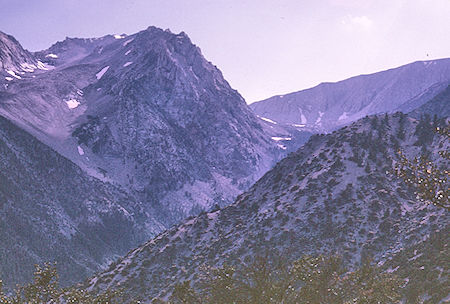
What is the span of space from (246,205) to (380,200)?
1783 inches

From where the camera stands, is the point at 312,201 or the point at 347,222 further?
the point at 312,201

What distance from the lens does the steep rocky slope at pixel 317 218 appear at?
95500 millimetres

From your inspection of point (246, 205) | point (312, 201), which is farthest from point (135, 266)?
point (312, 201)

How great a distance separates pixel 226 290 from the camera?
137 feet

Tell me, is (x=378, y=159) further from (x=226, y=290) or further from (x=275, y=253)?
(x=226, y=290)

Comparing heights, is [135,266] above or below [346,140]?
below

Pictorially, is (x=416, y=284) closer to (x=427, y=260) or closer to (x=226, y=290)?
(x=427, y=260)

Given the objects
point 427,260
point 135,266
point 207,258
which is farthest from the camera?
point 135,266

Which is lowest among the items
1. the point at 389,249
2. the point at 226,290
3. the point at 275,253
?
the point at 389,249

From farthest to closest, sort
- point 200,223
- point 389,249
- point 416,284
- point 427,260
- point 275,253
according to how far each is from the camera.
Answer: point 200,223
point 275,253
point 389,249
point 427,260
point 416,284

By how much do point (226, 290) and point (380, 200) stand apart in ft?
250

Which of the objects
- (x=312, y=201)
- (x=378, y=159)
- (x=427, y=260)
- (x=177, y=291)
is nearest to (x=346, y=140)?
(x=378, y=159)

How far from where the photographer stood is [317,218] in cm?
10794

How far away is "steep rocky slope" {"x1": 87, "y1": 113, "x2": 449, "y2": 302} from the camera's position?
313ft
